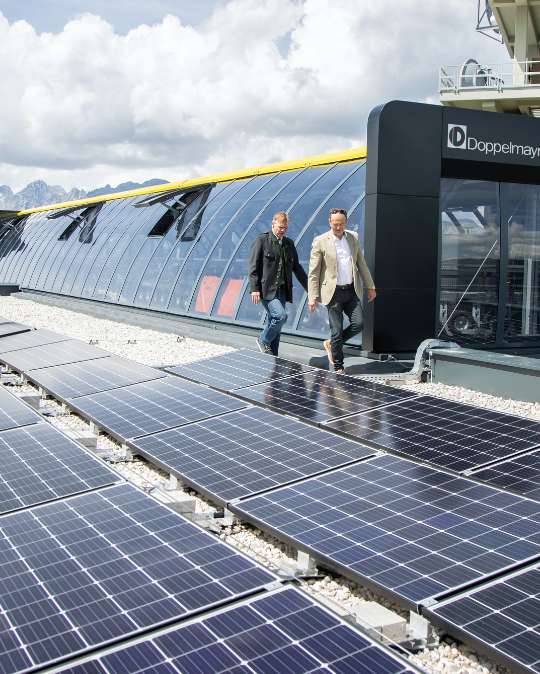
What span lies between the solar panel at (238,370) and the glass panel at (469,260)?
380 cm

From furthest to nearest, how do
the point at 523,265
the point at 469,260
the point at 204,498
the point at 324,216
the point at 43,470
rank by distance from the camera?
the point at 324,216, the point at 523,265, the point at 469,260, the point at 204,498, the point at 43,470

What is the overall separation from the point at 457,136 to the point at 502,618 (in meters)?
8.59

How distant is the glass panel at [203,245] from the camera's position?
15.3 m

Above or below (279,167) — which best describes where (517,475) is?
below

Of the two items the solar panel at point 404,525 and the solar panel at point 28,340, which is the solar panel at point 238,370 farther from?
the solar panel at point 28,340

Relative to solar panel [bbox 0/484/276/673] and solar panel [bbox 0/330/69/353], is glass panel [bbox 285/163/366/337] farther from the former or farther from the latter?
solar panel [bbox 0/484/276/673]

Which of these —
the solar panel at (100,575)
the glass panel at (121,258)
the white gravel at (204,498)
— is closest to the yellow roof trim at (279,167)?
the glass panel at (121,258)

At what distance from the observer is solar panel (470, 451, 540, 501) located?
3689 millimetres

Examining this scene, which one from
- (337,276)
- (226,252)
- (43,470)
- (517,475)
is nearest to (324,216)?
(226,252)

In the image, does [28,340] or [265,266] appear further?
[28,340]

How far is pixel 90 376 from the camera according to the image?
7.51 metres

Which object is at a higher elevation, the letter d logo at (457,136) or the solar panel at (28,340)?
the letter d logo at (457,136)

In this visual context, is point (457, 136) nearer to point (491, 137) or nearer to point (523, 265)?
point (491, 137)

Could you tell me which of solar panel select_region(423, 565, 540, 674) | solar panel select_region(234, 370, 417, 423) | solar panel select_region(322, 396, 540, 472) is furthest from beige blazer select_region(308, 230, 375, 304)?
solar panel select_region(423, 565, 540, 674)
